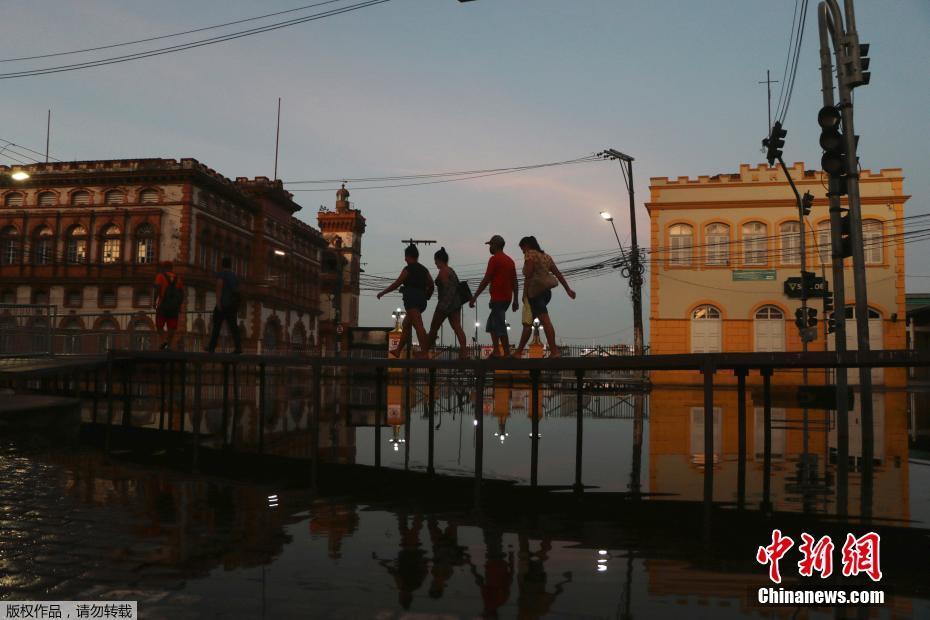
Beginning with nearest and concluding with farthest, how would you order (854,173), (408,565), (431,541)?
(408,565)
(431,541)
(854,173)

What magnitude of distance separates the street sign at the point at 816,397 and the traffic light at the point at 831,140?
3637 mm

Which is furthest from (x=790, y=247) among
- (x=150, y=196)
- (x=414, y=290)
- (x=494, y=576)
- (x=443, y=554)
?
(x=150, y=196)

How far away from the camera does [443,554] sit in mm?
6145

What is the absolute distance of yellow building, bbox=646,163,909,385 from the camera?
3875 cm

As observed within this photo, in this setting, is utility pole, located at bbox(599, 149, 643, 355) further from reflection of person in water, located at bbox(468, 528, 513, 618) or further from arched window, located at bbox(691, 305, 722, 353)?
reflection of person in water, located at bbox(468, 528, 513, 618)

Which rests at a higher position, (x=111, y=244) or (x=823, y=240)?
(x=111, y=244)

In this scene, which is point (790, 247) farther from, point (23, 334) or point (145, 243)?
point (145, 243)

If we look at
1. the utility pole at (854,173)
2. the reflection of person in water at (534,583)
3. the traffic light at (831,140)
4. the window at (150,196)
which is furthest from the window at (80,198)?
the reflection of person in water at (534,583)

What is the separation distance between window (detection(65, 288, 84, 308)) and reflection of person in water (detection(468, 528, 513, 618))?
5239 cm

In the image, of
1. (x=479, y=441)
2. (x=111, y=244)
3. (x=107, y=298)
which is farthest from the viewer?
(x=111, y=244)

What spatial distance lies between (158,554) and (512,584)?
9.16 ft

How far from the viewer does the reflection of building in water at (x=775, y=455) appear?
894 cm

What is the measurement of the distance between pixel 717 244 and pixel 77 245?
42004 mm

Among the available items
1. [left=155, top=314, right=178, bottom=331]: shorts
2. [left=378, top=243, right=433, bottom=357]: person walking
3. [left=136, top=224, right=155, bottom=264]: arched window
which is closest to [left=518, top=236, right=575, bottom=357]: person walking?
[left=378, top=243, right=433, bottom=357]: person walking
